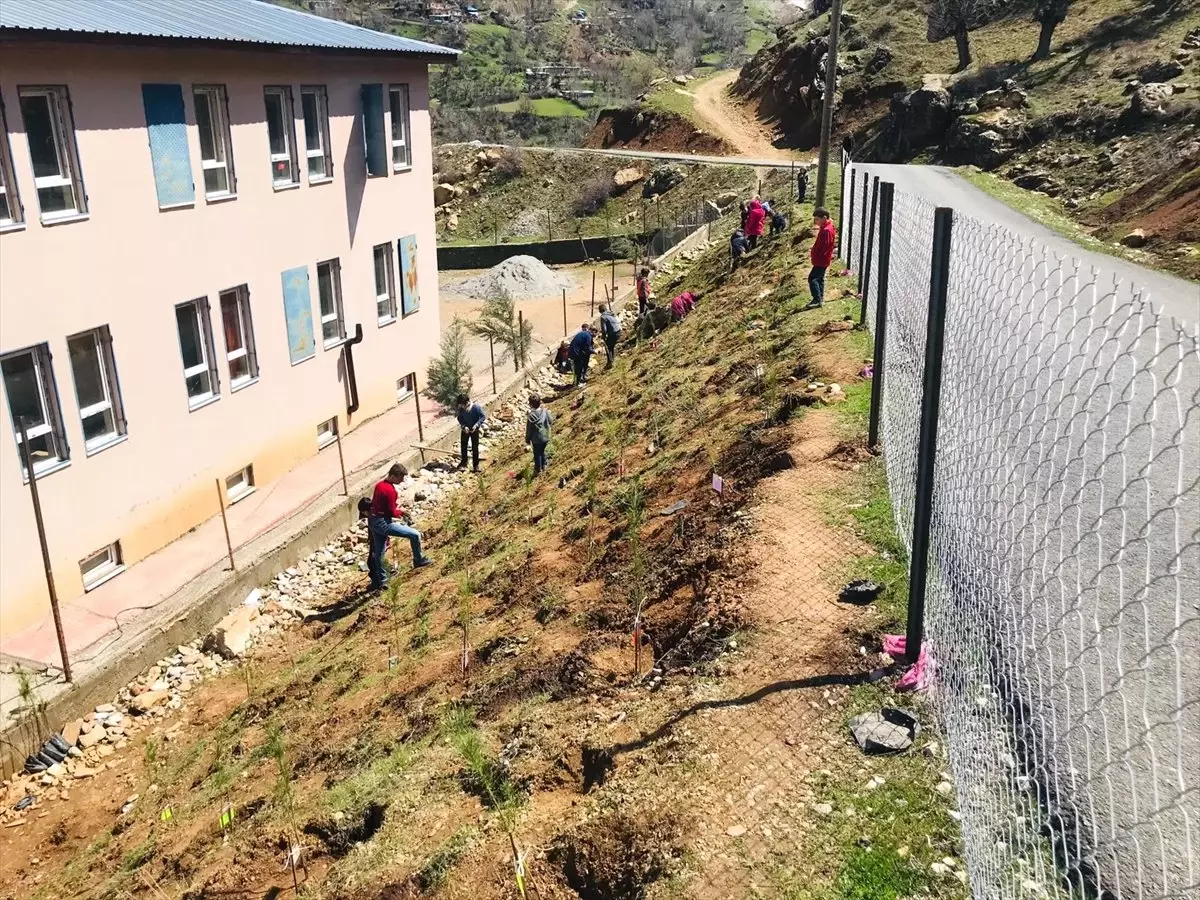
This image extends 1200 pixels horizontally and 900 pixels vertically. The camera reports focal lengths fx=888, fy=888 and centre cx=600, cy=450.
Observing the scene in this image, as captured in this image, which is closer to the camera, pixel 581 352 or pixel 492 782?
pixel 492 782

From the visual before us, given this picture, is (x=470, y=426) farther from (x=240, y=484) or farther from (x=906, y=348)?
(x=906, y=348)

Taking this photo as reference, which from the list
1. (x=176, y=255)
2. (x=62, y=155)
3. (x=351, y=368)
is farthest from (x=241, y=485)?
(x=62, y=155)

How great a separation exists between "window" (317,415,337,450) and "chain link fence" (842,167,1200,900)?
12.4 metres

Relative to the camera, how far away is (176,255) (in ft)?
40.4

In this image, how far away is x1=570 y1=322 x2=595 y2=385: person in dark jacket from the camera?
59.6 ft

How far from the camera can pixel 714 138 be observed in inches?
1870

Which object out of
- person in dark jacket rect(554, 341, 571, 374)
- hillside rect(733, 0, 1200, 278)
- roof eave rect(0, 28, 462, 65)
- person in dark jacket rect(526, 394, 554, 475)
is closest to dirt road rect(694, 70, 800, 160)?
hillside rect(733, 0, 1200, 278)

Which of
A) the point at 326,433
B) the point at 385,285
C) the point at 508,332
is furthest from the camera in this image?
the point at 508,332

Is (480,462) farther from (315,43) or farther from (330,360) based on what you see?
(315,43)

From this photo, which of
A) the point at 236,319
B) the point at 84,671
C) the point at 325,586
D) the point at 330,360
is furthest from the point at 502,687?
the point at 330,360

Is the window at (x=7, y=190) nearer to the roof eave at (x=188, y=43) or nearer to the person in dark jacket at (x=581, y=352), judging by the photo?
the roof eave at (x=188, y=43)

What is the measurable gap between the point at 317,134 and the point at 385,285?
11.3ft

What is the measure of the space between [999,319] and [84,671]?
381 inches

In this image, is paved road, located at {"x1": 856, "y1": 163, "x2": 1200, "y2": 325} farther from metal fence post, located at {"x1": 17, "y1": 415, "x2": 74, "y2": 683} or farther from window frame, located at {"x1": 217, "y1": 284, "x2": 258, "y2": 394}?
metal fence post, located at {"x1": 17, "y1": 415, "x2": 74, "y2": 683}
